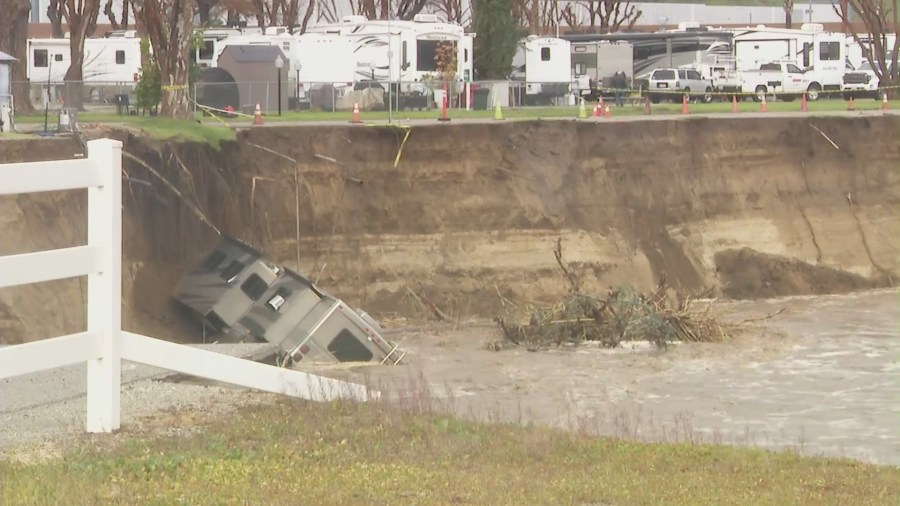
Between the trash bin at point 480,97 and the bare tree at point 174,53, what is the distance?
12397 millimetres

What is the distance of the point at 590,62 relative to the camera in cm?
5634

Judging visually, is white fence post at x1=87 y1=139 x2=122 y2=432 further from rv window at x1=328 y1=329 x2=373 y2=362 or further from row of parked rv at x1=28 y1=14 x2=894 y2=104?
row of parked rv at x1=28 y1=14 x2=894 y2=104

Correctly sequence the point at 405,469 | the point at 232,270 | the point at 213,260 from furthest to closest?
the point at 213,260 → the point at 232,270 → the point at 405,469

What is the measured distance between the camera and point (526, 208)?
25.7 metres

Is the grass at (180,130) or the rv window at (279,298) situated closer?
the rv window at (279,298)

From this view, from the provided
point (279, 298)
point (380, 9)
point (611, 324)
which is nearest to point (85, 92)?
point (611, 324)

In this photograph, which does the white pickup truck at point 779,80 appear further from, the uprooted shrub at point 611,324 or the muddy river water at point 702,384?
the uprooted shrub at point 611,324

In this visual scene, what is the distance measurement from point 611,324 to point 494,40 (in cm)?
3137

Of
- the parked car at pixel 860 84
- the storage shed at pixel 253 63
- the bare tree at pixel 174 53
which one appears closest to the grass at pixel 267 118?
the bare tree at pixel 174 53

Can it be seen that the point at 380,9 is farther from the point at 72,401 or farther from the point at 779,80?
the point at 72,401

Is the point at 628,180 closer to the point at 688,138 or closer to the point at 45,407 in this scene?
the point at 688,138

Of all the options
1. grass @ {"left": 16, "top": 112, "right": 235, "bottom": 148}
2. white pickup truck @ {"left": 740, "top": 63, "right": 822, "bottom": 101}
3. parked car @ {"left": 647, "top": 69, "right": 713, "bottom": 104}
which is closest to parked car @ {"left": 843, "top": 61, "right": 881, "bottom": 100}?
white pickup truck @ {"left": 740, "top": 63, "right": 822, "bottom": 101}

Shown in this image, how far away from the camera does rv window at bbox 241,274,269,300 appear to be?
664 inches

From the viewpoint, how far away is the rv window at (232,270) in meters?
17.6
